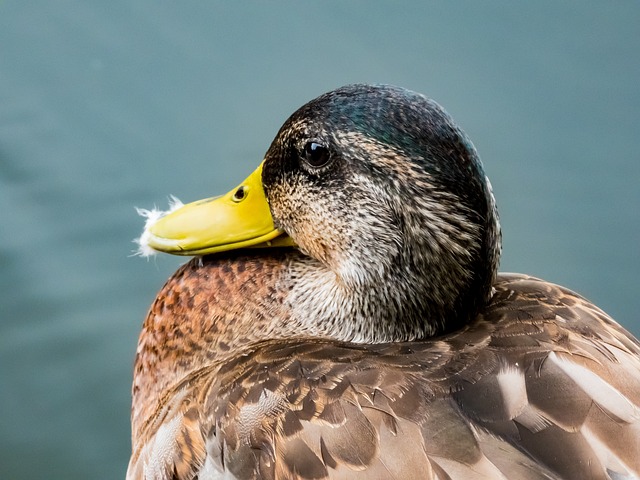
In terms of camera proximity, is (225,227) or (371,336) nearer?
(371,336)

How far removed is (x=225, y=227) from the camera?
1650 mm

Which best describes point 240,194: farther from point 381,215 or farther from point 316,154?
point 381,215

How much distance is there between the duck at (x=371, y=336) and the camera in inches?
46.4

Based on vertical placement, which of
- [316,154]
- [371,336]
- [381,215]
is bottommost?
[371,336]

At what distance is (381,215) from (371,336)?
0.70 ft

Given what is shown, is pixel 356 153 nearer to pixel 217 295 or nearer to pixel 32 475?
pixel 217 295

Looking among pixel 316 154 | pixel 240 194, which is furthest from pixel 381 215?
pixel 240 194

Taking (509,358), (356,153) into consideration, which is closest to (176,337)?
(356,153)

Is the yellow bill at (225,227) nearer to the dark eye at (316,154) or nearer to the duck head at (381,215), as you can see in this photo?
the duck head at (381,215)

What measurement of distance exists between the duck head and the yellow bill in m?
0.02

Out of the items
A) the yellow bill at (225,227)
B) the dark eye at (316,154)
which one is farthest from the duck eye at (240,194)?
the dark eye at (316,154)

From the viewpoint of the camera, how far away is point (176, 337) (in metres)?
1.65

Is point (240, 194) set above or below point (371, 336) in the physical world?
above

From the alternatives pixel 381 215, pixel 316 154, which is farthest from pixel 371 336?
pixel 316 154
